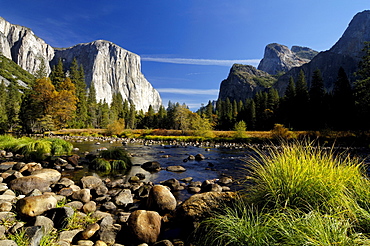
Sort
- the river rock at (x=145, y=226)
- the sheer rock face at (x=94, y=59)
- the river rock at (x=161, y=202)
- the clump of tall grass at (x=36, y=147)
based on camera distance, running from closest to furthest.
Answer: the river rock at (x=145, y=226), the river rock at (x=161, y=202), the clump of tall grass at (x=36, y=147), the sheer rock face at (x=94, y=59)

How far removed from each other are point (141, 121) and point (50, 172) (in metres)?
81.9

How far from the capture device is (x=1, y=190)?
5586mm

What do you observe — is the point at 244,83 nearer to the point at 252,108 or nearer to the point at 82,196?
the point at 252,108

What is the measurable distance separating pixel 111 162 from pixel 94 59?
6067 inches

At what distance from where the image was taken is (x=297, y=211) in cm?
288

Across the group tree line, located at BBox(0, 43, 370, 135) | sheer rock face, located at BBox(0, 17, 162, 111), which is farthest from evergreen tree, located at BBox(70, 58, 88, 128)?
→ sheer rock face, located at BBox(0, 17, 162, 111)

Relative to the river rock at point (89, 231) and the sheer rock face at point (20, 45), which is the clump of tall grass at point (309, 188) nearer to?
the river rock at point (89, 231)

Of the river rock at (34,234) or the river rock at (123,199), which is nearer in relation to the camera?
the river rock at (34,234)

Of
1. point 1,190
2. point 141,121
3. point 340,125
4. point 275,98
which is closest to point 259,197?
point 1,190

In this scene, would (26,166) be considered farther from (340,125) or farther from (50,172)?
(340,125)

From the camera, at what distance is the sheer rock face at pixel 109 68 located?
14200cm

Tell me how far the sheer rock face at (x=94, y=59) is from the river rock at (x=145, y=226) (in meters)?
134

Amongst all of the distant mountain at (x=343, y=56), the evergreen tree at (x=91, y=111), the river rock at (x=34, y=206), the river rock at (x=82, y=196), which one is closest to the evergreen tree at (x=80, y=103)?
the evergreen tree at (x=91, y=111)

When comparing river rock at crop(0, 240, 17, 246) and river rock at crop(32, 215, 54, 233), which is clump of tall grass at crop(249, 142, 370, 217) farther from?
river rock at crop(32, 215, 54, 233)
